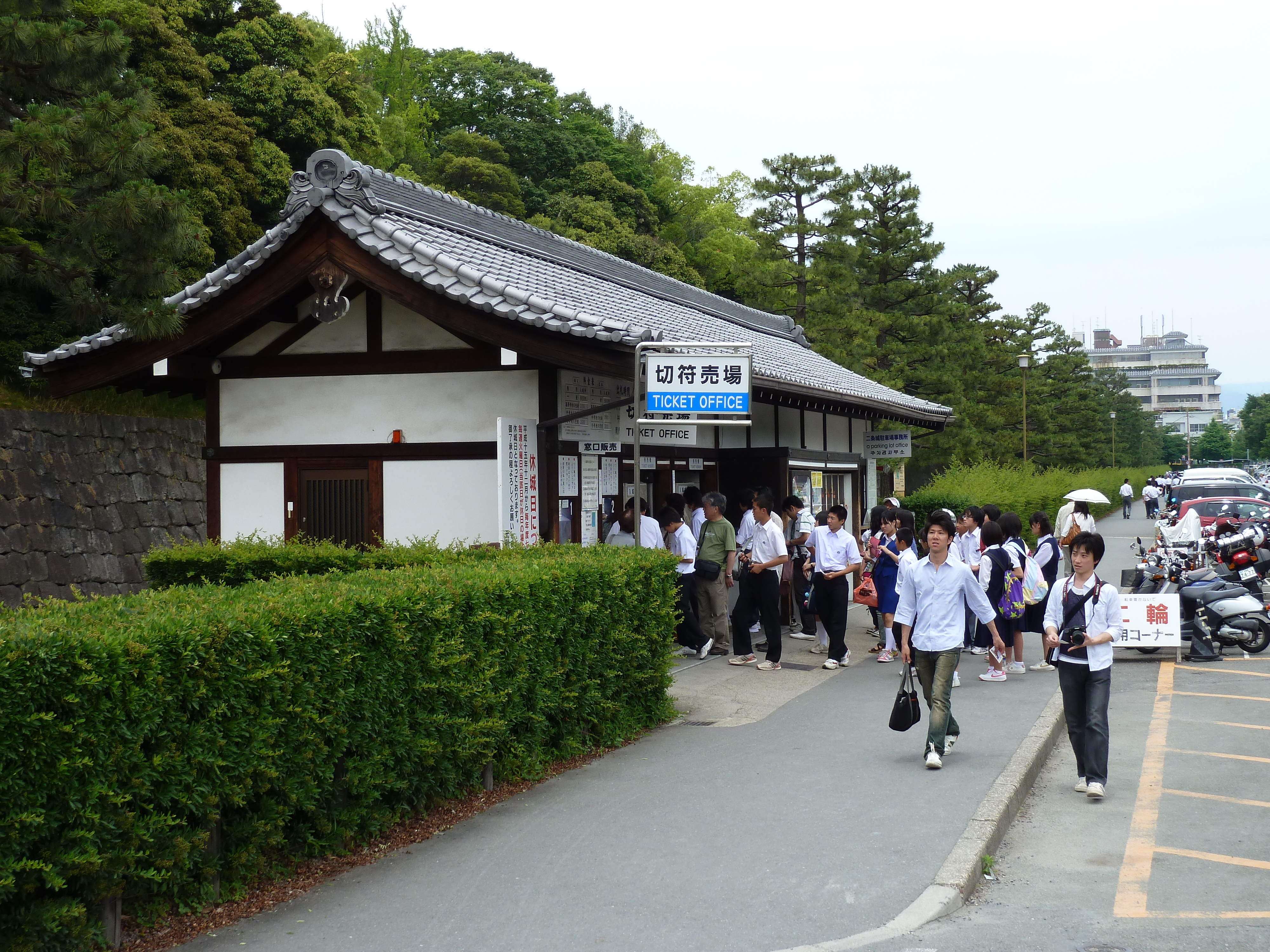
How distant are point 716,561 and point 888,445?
853 centimetres

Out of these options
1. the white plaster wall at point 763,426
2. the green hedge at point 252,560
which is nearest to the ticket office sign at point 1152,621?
the white plaster wall at point 763,426

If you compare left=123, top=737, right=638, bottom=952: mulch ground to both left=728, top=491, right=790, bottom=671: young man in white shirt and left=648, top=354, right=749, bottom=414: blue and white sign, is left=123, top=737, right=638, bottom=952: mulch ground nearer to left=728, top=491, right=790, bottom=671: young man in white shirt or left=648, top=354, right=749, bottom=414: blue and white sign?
left=648, top=354, right=749, bottom=414: blue and white sign

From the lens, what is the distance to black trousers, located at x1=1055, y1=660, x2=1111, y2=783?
720 centimetres

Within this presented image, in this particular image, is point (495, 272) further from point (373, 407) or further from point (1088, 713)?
point (1088, 713)

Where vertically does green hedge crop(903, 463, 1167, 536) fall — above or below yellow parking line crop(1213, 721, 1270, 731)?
above

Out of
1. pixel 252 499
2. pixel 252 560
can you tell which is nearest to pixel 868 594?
pixel 252 560

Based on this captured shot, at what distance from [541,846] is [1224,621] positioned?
33.6ft

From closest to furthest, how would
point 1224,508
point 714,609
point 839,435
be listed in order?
point 714,609 → point 839,435 → point 1224,508

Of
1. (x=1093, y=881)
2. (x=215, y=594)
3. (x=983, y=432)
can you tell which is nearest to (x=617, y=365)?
(x=215, y=594)

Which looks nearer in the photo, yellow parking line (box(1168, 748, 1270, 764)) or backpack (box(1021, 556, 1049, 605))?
yellow parking line (box(1168, 748, 1270, 764))

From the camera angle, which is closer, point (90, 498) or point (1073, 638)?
point (1073, 638)

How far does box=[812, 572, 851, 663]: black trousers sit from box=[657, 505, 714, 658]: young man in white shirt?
1419 millimetres

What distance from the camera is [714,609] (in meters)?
12.9

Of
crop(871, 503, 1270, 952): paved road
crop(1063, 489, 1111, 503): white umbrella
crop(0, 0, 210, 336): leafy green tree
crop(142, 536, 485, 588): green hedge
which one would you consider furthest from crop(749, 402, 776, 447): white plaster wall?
crop(0, 0, 210, 336): leafy green tree
